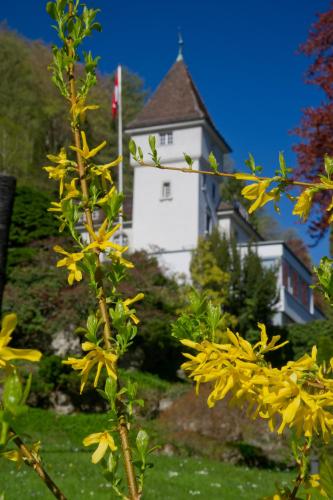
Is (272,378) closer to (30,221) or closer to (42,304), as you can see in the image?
(42,304)

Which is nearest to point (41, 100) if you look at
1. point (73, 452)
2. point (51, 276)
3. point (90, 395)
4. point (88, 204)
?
point (51, 276)

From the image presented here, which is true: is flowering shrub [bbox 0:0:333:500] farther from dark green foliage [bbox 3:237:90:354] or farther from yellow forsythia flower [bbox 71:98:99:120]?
dark green foliage [bbox 3:237:90:354]

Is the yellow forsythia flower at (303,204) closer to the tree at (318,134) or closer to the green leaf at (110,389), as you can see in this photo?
the green leaf at (110,389)

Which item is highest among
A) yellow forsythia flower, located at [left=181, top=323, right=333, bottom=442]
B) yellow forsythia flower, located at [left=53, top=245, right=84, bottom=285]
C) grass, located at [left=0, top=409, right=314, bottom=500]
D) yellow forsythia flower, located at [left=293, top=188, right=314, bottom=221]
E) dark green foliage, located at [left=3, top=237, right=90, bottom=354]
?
yellow forsythia flower, located at [left=293, top=188, right=314, bottom=221]

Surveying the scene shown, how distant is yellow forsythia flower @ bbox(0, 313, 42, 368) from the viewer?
65 centimetres

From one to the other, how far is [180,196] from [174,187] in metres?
0.53

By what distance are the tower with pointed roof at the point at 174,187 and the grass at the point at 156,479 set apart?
15787mm

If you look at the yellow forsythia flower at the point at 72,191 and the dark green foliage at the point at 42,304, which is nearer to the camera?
the yellow forsythia flower at the point at 72,191

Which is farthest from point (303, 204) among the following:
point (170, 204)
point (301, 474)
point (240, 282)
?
point (170, 204)

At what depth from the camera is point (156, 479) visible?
9.30 metres

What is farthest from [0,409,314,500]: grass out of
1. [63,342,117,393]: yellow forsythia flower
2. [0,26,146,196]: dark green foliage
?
[0,26,146,196]: dark green foliage

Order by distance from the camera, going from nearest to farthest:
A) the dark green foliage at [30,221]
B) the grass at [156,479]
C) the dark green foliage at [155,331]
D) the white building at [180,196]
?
the grass at [156,479] < the dark green foliage at [155,331] < the dark green foliage at [30,221] < the white building at [180,196]

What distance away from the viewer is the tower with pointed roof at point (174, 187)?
94.3 ft

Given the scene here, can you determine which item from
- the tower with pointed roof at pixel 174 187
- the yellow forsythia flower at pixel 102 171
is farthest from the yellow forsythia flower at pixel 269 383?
the tower with pointed roof at pixel 174 187
